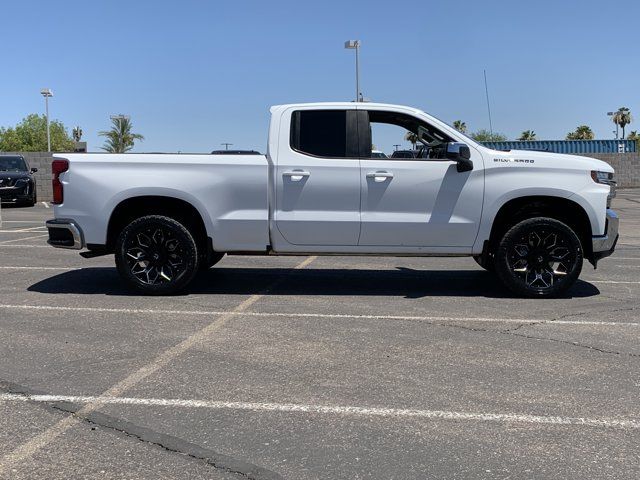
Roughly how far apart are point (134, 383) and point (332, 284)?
4107 millimetres

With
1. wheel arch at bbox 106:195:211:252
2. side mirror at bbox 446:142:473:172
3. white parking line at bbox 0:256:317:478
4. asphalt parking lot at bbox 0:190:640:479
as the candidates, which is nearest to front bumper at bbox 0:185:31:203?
asphalt parking lot at bbox 0:190:640:479

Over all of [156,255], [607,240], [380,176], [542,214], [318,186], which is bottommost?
[156,255]

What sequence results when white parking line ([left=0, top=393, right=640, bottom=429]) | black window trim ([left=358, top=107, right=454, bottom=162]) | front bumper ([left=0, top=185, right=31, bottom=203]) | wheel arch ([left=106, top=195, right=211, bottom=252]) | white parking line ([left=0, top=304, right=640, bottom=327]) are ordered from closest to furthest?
white parking line ([left=0, top=393, right=640, bottom=429]) → white parking line ([left=0, top=304, right=640, bottom=327]) → black window trim ([left=358, top=107, right=454, bottom=162]) → wheel arch ([left=106, top=195, right=211, bottom=252]) → front bumper ([left=0, top=185, right=31, bottom=203])

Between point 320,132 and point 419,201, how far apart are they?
4.34ft

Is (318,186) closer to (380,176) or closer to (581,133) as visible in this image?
(380,176)

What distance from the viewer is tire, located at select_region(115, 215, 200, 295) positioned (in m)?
7.32

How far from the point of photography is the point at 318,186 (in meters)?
7.23

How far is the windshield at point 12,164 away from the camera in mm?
23250

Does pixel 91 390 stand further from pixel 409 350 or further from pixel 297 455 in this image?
pixel 409 350

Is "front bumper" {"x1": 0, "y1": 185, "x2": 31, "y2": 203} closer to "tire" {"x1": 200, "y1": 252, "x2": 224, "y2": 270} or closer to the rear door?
"tire" {"x1": 200, "y1": 252, "x2": 224, "y2": 270}

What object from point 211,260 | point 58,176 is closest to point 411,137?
point 211,260

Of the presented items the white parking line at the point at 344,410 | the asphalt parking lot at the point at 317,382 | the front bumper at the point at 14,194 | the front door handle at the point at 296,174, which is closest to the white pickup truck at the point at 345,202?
the front door handle at the point at 296,174

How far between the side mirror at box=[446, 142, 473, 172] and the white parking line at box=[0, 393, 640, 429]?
11.8ft

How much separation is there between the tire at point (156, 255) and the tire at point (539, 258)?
3.43m
